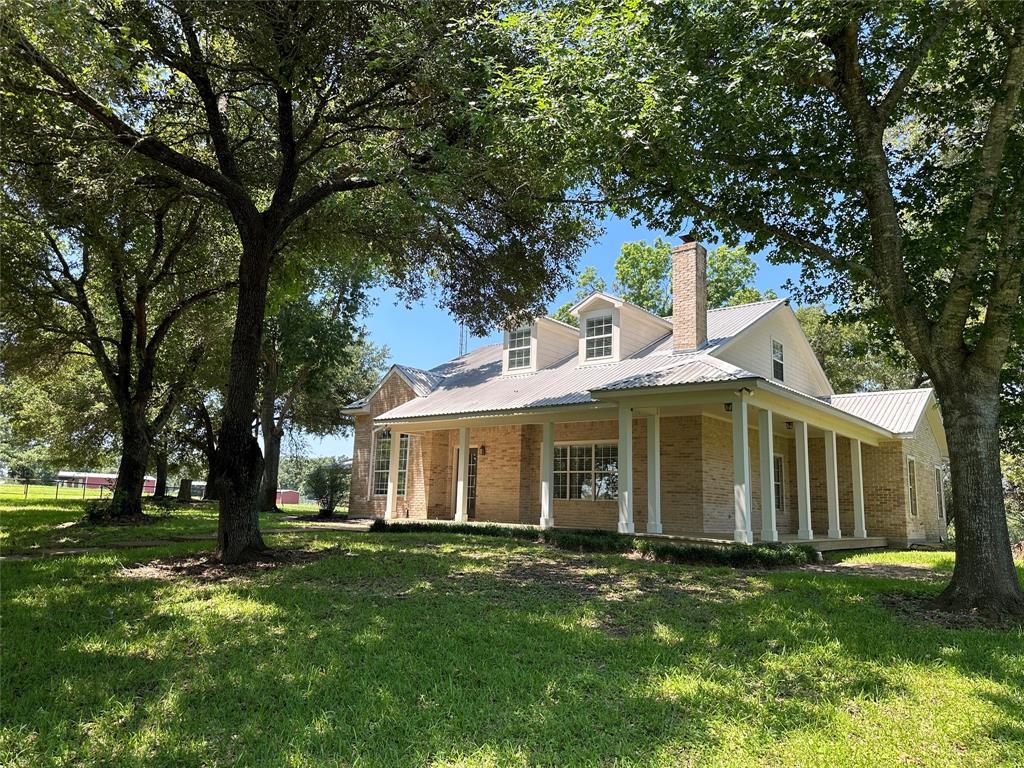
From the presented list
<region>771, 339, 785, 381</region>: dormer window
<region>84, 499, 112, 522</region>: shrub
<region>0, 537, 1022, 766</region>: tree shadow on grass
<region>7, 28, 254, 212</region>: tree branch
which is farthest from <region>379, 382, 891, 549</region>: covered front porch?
<region>7, 28, 254, 212</region>: tree branch

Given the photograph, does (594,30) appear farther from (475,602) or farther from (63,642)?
(63,642)

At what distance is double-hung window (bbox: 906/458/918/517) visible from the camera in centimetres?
1778

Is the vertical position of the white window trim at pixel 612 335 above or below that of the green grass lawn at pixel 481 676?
above

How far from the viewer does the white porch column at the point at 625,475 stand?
13.3 meters

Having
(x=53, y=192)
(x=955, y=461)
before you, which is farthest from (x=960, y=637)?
(x=53, y=192)

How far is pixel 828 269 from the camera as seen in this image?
9469mm

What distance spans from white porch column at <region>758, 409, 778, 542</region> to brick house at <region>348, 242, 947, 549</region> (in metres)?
0.04

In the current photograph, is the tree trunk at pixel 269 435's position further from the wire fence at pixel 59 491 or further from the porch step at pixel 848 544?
the porch step at pixel 848 544

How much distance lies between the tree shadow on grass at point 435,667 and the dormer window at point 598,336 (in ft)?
33.8

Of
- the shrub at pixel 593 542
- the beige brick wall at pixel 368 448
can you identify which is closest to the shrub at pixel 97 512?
the beige brick wall at pixel 368 448

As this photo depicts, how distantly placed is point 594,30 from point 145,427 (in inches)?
601

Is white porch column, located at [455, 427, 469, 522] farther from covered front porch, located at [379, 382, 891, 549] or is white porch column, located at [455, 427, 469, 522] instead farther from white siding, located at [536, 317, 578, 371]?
white siding, located at [536, 317, 578, 371]

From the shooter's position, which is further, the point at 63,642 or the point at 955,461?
the point at 955,461

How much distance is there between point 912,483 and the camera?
60.3 ft
